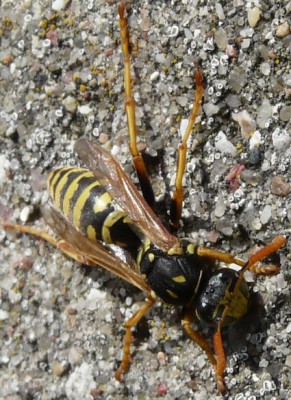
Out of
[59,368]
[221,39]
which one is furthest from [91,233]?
[221,39]

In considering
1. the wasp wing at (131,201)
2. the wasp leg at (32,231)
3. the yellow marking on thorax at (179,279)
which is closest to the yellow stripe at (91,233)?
the wasp wing at (131,201)

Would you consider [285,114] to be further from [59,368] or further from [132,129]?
[59,368]

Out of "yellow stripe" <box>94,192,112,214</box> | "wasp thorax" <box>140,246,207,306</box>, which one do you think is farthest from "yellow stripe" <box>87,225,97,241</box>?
"wasp thorax" <box>140,246,207,306</box>

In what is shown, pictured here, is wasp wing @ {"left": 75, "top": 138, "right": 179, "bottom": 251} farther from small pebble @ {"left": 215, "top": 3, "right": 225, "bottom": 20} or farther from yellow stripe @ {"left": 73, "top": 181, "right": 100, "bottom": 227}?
small pebble @ {"left": 215, "top": 3, "right": 225, "bottom": 20}

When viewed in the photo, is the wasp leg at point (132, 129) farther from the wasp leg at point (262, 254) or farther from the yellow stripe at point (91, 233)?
the wasp leg at point (262, 254)

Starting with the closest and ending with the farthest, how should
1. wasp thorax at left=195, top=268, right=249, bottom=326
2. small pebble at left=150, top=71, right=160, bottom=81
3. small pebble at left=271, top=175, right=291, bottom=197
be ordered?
wasp thorax at left=195, top=268, right=249, bottom=326
small pebble at left=271, top=175, right=291, bottom=197
small pebble at left=150, top=71, right=160, bottom=81

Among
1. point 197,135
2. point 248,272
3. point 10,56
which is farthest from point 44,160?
point 248,272
